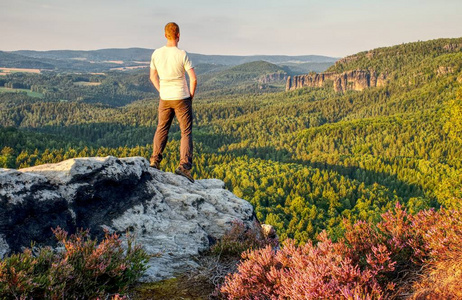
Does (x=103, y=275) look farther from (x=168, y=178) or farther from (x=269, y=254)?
(x=168, y=178)

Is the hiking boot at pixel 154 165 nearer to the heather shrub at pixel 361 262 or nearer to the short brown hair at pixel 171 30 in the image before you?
the short brown hair at pixel 171 30

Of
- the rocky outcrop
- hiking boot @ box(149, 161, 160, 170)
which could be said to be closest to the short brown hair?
the rocky outcrop

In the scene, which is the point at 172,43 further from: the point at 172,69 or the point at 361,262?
the point at 361,262

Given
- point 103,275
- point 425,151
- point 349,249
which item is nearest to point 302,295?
point 349,249

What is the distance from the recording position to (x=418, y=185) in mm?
112562

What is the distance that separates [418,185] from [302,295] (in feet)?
413

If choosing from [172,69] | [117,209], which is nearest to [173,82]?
[172,69]

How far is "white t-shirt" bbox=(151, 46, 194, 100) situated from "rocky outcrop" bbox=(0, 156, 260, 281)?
232cm

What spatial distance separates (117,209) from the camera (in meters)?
7.96

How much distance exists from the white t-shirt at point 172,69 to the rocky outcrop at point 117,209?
7.61ft

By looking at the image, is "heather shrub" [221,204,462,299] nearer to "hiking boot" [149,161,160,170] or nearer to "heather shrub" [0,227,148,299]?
"heather shrub" [0,227,148,299]

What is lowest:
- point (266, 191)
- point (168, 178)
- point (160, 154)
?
point (266, 191)

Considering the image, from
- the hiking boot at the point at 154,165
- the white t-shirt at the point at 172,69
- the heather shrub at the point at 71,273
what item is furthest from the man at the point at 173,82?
the heather shrub at the point at 71,273

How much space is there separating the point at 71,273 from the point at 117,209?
366 cm
